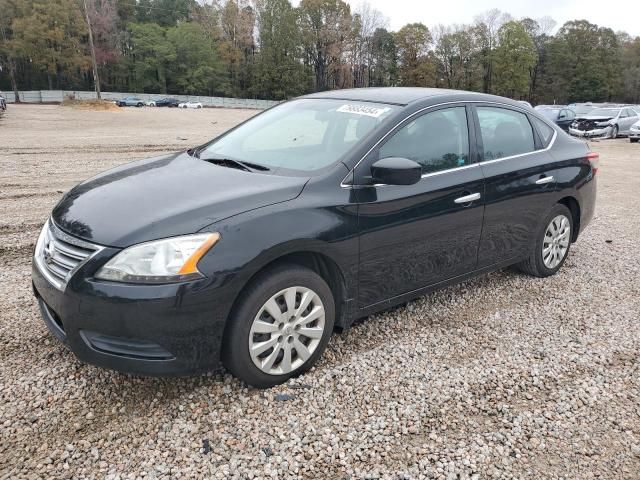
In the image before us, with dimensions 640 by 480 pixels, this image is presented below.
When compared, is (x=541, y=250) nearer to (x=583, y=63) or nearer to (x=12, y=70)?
(x=12, y=70)

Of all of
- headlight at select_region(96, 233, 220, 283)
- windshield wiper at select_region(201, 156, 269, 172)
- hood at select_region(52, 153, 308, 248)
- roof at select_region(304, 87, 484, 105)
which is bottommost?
headlight at select_region(96, 233, 220, 283)

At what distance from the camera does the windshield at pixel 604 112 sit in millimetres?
23067

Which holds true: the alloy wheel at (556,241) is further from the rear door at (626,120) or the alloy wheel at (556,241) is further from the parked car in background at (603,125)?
the rear door at (626,120)

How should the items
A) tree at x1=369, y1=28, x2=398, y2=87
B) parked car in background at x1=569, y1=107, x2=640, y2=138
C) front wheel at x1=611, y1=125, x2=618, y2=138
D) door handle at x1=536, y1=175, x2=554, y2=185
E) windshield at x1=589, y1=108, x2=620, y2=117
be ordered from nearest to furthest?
door handle at x1=536, y1=175, x2=554, y2=185 < parked car in background at x1=569, y1=107, x2=640, y2=138 < front wheel at x1=611, y1=125, x2=618, y2=138 < windshield at x1=589, y1=108, x2=620, y2=117 < tree at x1=369, y1=28, x2=398, y2=87

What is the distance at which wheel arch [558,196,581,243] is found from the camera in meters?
4.88

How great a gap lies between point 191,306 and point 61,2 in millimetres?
77463

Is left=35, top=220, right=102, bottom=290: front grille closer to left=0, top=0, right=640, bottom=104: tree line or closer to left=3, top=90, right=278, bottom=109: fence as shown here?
left=3, top=90, right=278, bottom=109: fence

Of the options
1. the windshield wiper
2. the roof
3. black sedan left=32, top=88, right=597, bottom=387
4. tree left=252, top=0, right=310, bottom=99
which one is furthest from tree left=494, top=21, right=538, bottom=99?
the windshield wiper

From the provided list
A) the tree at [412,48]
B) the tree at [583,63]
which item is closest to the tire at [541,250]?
the tree at [412,48]

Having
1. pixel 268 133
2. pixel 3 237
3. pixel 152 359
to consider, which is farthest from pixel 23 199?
pixel 152 359

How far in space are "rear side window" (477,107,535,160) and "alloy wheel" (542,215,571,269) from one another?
788mm

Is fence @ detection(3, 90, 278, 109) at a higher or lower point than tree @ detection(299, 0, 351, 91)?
lower

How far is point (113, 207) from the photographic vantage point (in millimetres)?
2877

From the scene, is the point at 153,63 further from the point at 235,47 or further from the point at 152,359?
the point at 152,359
